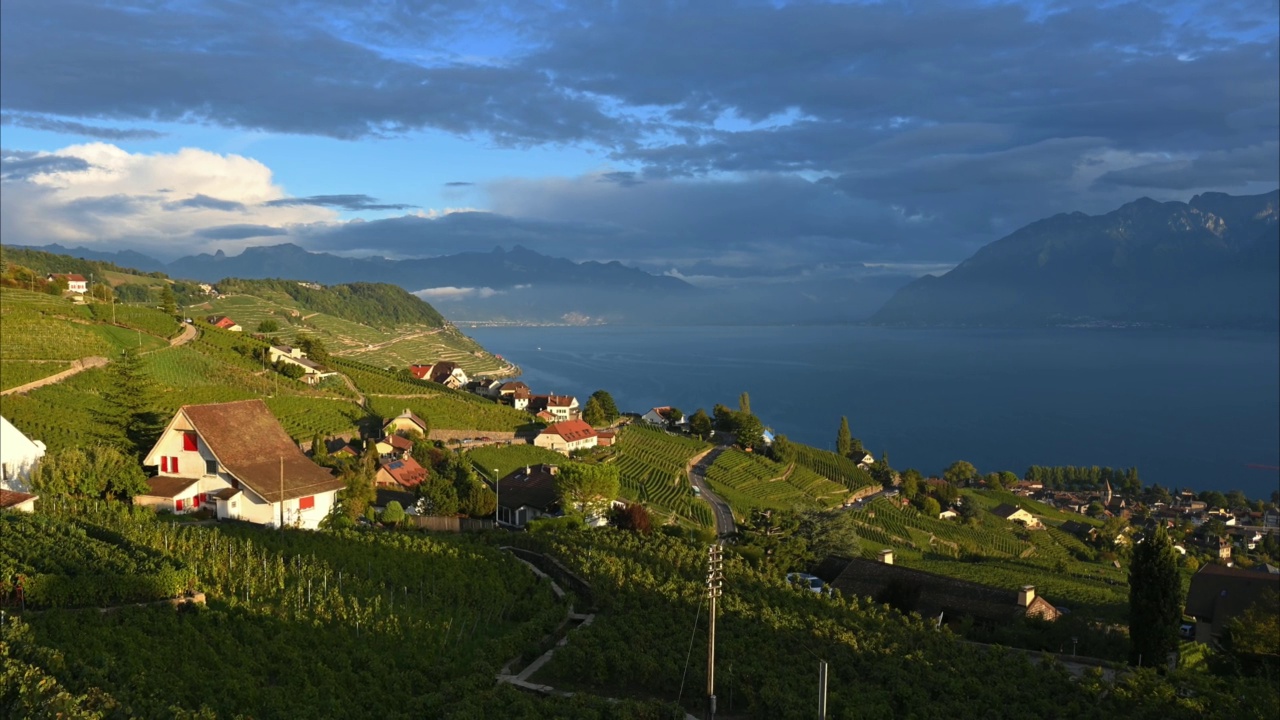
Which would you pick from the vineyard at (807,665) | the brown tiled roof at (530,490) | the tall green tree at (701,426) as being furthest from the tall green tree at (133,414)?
the tall green tree at (701,426)

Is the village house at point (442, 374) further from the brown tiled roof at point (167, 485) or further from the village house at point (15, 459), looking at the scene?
the village house at point (15, 459)

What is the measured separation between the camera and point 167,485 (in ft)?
72.9

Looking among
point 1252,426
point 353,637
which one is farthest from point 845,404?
point 353,637

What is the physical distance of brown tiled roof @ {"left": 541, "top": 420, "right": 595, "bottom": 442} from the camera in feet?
165

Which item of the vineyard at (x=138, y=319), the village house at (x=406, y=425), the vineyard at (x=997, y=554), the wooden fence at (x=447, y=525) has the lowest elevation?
the vineyard at (x=997, y=554)

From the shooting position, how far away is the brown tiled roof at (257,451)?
72.8ft

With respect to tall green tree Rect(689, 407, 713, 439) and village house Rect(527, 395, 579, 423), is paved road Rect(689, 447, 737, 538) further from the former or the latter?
village house Rect(527, 395, 579, 423)

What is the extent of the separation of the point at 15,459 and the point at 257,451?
19.6ft

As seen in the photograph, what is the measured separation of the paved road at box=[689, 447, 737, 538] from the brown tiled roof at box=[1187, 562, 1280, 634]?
1573 cm

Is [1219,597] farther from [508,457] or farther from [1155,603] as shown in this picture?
[508,457]

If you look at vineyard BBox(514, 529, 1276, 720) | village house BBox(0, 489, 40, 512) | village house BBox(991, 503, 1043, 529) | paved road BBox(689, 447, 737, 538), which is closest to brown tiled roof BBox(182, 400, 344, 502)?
village house BBox(0, 489, 40, 512)

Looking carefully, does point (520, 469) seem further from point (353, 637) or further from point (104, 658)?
point (104, 658)

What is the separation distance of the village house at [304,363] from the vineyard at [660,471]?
18.7 meters

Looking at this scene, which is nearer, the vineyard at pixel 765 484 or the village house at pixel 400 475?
the village house at pixel 400 475
